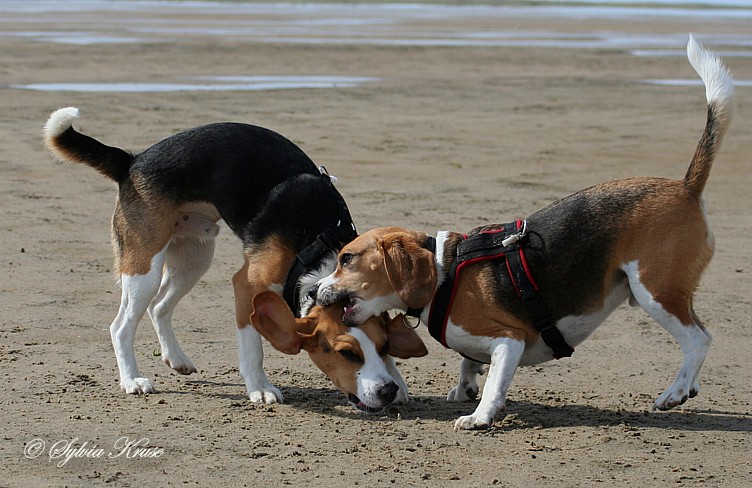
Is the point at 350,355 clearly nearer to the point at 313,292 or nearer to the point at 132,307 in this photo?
the point at 313,292

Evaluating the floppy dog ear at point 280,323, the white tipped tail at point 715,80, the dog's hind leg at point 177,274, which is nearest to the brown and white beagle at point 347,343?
the floppy dog ear at point 280,323

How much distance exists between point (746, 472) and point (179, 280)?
146 inches

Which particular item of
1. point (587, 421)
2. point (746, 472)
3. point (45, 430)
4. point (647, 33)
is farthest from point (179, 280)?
point (647, 33)

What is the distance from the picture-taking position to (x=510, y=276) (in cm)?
633

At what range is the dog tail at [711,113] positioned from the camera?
20.7ft

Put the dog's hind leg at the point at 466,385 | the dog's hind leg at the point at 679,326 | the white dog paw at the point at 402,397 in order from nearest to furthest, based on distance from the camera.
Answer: the dog's hind leg at the point at 679,326, the white dog paw at the point at 402,397, the dog's hind leg at the point at 466,385

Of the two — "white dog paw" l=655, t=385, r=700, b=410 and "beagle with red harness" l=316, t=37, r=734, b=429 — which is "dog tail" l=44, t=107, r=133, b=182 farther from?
"white dog paw" l=655, t=385, r=700, b=410

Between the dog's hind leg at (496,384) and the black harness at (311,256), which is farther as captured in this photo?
the black harness at (311,256)

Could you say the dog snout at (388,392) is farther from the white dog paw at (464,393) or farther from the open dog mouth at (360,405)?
the white dog paw at (464,393)

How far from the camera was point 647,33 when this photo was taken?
4106 cm

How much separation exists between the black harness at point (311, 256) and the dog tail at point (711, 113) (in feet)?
6.24

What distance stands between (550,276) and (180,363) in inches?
94.1

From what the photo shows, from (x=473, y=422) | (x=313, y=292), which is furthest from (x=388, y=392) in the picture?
(x=313, y=292)

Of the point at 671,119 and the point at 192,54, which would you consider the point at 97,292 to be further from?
the point at 192,54
